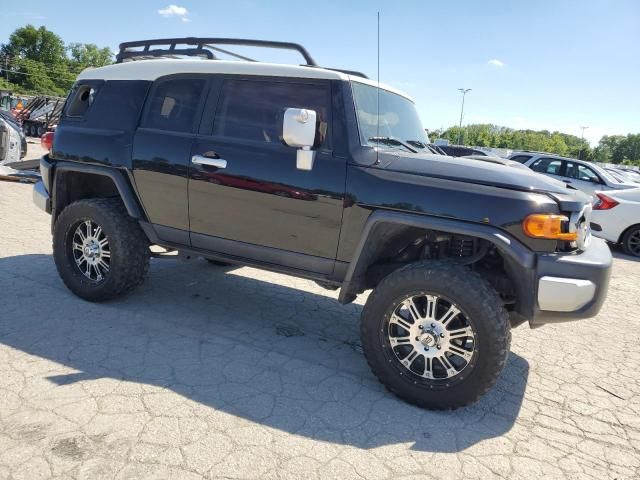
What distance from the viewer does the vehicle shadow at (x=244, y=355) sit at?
2869 millimetres

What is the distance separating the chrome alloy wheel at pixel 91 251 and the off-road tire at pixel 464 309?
2.43m

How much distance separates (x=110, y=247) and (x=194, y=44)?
1870 mm

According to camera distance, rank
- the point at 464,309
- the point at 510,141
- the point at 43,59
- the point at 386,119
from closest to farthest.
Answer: the point at 464,309 → the point at 386,119 → the point at 43,59 → the point at 510,141

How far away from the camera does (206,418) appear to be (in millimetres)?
2746

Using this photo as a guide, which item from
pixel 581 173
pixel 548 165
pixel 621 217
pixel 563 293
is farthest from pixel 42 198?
pixel 548 165

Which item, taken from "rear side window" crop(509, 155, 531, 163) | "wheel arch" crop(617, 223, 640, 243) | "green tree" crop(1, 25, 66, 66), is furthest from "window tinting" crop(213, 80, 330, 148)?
"green tree" crop(1, 25, 66, 66)

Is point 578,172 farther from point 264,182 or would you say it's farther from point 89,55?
point 89,55

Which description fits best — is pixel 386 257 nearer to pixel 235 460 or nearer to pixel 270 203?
pixel 270 203

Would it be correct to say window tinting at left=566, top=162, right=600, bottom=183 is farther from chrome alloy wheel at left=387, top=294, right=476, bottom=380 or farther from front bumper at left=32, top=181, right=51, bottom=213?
front bumper at left=32, top=181, right=51, bottom=213

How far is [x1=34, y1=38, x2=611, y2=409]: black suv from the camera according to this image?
2857 millimetres

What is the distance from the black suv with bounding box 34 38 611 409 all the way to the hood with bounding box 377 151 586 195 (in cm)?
1

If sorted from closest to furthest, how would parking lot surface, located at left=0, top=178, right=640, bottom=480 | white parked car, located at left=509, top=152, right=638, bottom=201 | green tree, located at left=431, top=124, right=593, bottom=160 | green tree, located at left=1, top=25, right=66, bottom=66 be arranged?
parking lot surface, located at left=0, top=178, right=640, bottom=480 → white parked car, located at left=509, top=152, right=638, bottom=201 → green tree, located at left=1, top=25, right=66, bottom=66 → green tree, located at left=431, top=124, right=593, bottom=160

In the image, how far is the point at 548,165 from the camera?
Answer: 11.5 meters

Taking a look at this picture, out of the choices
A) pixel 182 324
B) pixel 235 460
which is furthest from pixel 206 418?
pixel 182 324
